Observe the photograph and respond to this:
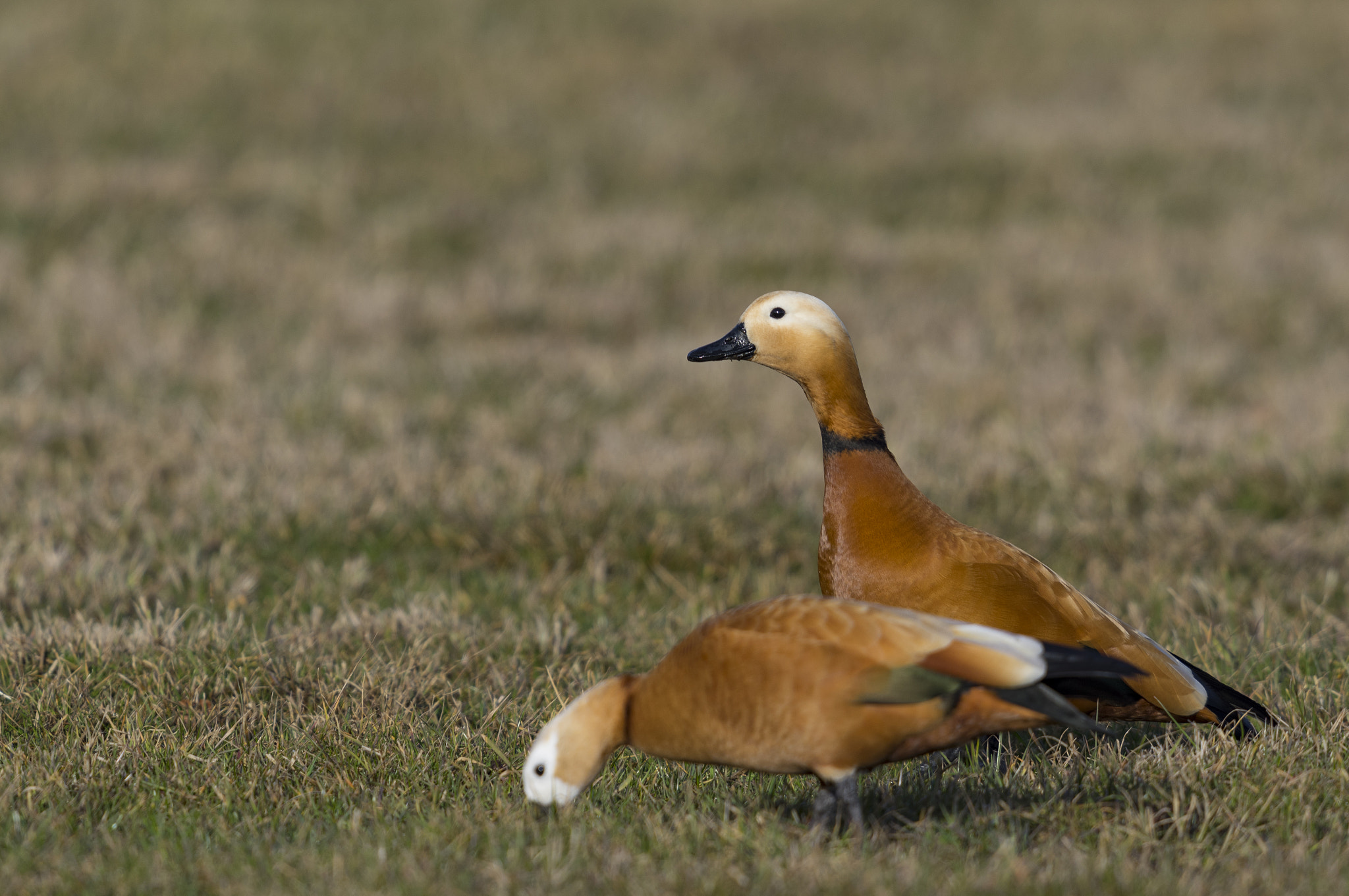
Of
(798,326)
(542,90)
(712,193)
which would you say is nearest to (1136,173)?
(712,193)

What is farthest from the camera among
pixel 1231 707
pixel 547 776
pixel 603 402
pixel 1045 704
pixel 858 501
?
pixel 603 402

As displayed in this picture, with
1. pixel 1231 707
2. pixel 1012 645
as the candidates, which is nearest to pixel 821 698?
pixel 1012 645

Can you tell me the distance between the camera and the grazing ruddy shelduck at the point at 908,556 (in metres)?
4.34

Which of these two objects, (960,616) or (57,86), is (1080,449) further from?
(57,86)

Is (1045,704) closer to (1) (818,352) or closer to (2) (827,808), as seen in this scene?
(2) (827,808)

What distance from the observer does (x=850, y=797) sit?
3562mm

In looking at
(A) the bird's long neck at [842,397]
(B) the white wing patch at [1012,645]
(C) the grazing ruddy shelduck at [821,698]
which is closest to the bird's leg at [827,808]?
(C) the grazing ruddy shelduck at [821,698]

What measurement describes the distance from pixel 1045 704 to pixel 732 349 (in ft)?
5.56

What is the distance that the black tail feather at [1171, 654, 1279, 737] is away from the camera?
4.34 meters

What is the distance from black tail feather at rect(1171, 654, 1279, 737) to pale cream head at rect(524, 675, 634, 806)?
5.97 ft

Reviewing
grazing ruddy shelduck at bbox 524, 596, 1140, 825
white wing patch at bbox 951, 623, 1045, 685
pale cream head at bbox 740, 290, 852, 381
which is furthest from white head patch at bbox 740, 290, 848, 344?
white wing patch at bbox 951, 623, 1045, 685

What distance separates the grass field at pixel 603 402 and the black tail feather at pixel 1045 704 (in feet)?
1.01

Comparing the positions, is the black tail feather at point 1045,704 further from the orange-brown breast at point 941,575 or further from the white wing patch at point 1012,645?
the orange-brown breast at point 941,575

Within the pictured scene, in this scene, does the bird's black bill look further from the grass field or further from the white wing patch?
the white wing patch
